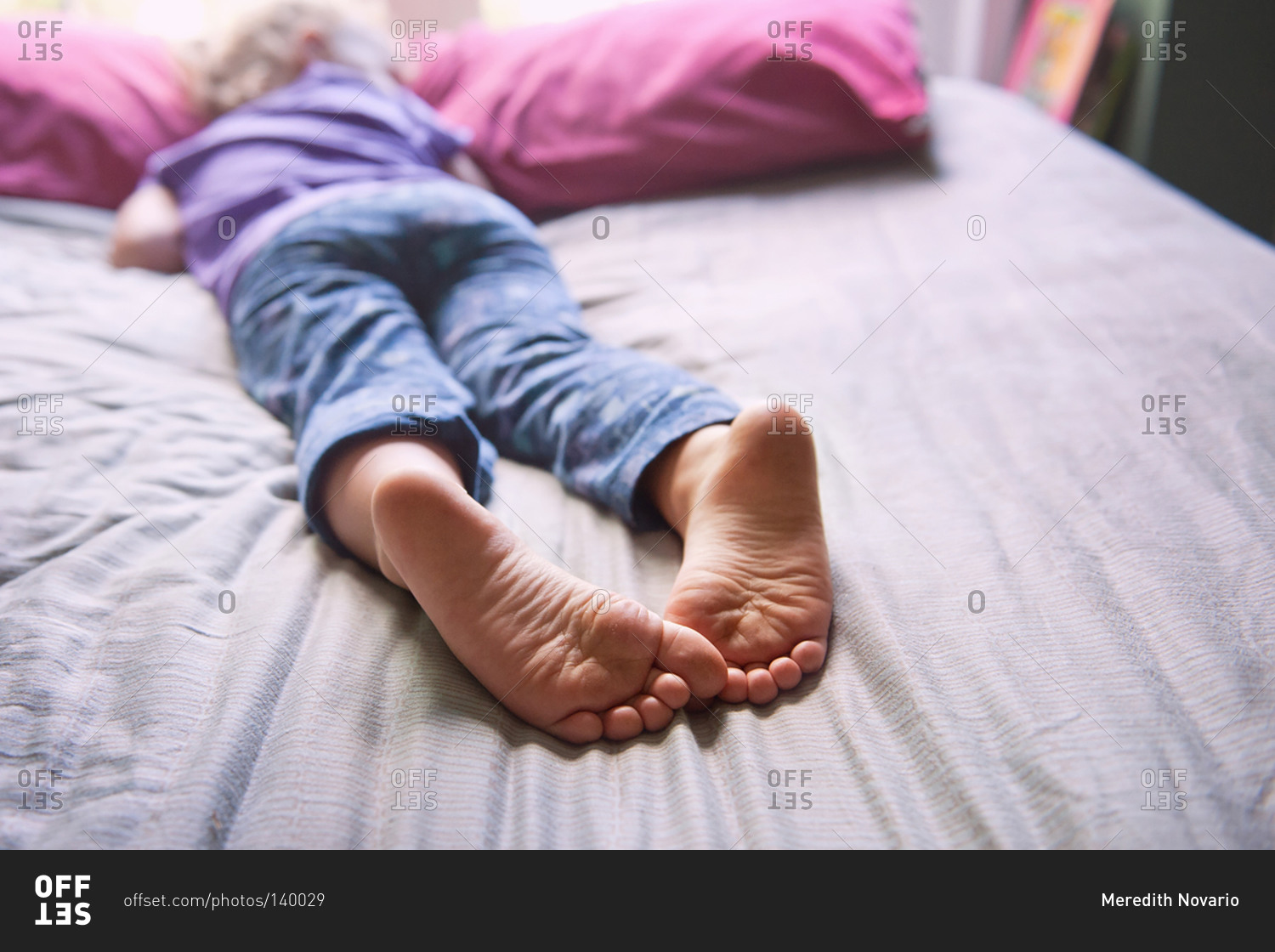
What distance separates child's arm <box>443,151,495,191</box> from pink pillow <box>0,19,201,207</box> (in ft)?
1.38

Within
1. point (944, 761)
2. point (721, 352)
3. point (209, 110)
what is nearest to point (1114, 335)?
point (721, 352)

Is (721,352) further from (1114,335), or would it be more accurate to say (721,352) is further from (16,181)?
(16,181)

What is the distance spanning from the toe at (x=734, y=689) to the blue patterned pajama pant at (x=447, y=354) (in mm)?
189

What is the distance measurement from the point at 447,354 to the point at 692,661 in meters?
0.47

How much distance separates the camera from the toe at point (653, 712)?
21.8 inches

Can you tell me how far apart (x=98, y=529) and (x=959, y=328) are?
2.81 feet

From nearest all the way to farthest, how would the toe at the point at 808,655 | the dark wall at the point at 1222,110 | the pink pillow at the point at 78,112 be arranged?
the toe at the point at 808,655 < the pink pillow at the point at 78,112 < the dark wall at the point at 1222,110

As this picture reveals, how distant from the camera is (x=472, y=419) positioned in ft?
2.81

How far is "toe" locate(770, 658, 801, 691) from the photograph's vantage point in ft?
1.89

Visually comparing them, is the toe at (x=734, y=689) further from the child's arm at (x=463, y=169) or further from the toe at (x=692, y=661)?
the child's arm at (x=463, y=169)

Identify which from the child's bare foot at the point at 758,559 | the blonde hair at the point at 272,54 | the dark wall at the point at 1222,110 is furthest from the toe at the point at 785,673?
the dark wall at the point at 1222,110

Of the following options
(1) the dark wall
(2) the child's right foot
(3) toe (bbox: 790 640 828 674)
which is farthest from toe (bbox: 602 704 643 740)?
(1) the dark wall

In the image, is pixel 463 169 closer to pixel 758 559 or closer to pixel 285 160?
pixel 285 160

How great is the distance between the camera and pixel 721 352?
3.13ft
